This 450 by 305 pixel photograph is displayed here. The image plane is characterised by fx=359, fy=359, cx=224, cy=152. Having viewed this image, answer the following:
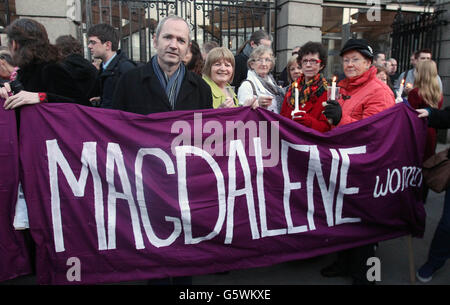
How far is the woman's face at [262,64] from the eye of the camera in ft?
12.3

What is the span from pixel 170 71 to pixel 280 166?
1057 millimetres

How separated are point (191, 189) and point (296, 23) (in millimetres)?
6130

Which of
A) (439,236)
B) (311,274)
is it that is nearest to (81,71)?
(311,274)

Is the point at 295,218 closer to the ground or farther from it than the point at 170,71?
closer to the ground

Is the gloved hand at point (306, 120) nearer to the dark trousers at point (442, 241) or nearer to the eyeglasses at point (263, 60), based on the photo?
the eyeglasses at point (263, 60)

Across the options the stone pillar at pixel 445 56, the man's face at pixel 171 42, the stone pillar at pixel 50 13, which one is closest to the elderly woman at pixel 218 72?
the man's face at pixel 171 42

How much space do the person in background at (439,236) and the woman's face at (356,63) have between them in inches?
24.5

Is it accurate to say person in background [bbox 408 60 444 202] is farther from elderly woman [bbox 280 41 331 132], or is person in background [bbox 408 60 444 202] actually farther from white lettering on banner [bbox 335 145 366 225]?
white lettering on banner [bbox 335 145 366 225]

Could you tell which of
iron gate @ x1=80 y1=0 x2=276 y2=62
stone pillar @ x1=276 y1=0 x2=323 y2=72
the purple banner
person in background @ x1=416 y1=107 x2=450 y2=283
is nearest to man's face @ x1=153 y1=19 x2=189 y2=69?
the purple banner

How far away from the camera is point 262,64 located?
12.3 ft

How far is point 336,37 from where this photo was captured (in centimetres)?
984

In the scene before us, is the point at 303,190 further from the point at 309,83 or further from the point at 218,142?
the point at 309,83
